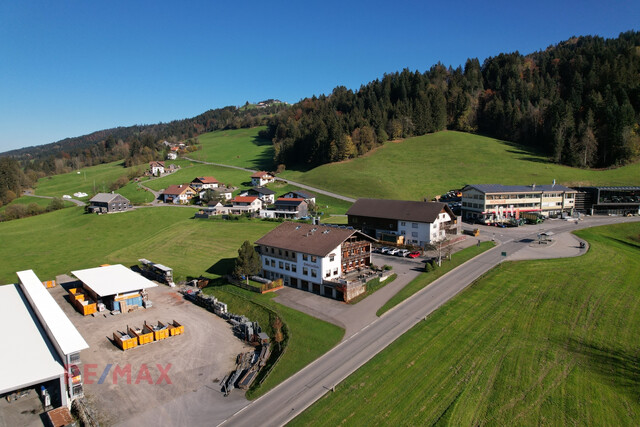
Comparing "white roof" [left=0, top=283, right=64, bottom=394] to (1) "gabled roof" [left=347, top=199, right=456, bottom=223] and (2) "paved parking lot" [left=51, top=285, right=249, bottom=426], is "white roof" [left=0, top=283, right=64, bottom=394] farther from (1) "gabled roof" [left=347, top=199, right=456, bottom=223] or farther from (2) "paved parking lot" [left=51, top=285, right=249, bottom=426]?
(1) "gabled roof" [left=347, top=199, right=456, bottom=223]

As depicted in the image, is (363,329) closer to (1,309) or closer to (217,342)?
(217,342)

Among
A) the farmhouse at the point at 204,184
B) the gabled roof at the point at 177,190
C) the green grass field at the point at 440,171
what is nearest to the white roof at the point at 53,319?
the gabled roof at the point at 177,190

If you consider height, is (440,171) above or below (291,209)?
above

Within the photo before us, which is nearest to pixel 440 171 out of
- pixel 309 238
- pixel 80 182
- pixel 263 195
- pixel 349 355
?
pixel 263 195

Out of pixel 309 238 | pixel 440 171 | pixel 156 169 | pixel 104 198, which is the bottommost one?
pixel 309 238

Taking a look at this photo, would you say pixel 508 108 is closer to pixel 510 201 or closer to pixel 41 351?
pixel 510 201

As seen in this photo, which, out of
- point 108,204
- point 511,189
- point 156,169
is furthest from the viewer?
point 156,169

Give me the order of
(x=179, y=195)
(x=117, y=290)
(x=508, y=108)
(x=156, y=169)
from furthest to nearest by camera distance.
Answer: (x=156, y=169) → (x=508, y=108) → (x=179, y=195) → (x=117, y=290)

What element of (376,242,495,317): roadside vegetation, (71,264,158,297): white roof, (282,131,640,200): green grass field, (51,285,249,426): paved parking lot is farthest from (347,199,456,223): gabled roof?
(71,264,158,297): white roof
